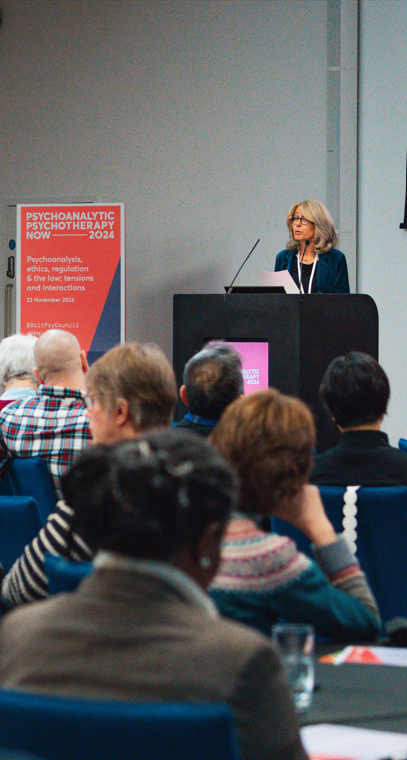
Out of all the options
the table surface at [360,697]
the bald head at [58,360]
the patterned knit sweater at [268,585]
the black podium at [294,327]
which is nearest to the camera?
the table surface at [360,697]

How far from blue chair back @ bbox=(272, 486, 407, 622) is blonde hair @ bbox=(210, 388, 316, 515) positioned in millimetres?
648

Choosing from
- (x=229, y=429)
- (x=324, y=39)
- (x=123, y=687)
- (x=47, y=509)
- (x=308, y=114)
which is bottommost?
(x=47, y=509)

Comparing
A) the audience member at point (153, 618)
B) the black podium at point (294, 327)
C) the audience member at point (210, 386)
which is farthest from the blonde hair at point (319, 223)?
the audience member at point (153, 618)

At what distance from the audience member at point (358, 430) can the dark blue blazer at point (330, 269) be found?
109 inches

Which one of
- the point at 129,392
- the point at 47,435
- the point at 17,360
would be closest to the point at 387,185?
the point at 17,360

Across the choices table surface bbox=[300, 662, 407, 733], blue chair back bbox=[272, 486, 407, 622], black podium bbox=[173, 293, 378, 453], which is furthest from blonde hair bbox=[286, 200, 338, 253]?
table surface bbox=[300, 662, 407, 733]

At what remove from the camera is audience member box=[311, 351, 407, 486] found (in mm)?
2459

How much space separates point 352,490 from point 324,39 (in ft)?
18.3

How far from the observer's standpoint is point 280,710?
917 mm

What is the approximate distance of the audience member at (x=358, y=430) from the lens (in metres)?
2.46

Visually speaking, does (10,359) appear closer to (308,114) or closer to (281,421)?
(281,421)

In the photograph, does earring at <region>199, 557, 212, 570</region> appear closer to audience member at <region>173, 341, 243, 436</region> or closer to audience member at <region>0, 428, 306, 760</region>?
audience member at <region>0, 428, 306, 760</region>

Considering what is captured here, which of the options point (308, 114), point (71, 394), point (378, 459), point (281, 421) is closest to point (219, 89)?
point (308, 114)

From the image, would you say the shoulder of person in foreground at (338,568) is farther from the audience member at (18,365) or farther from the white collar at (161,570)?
the audience member at (18,365)
